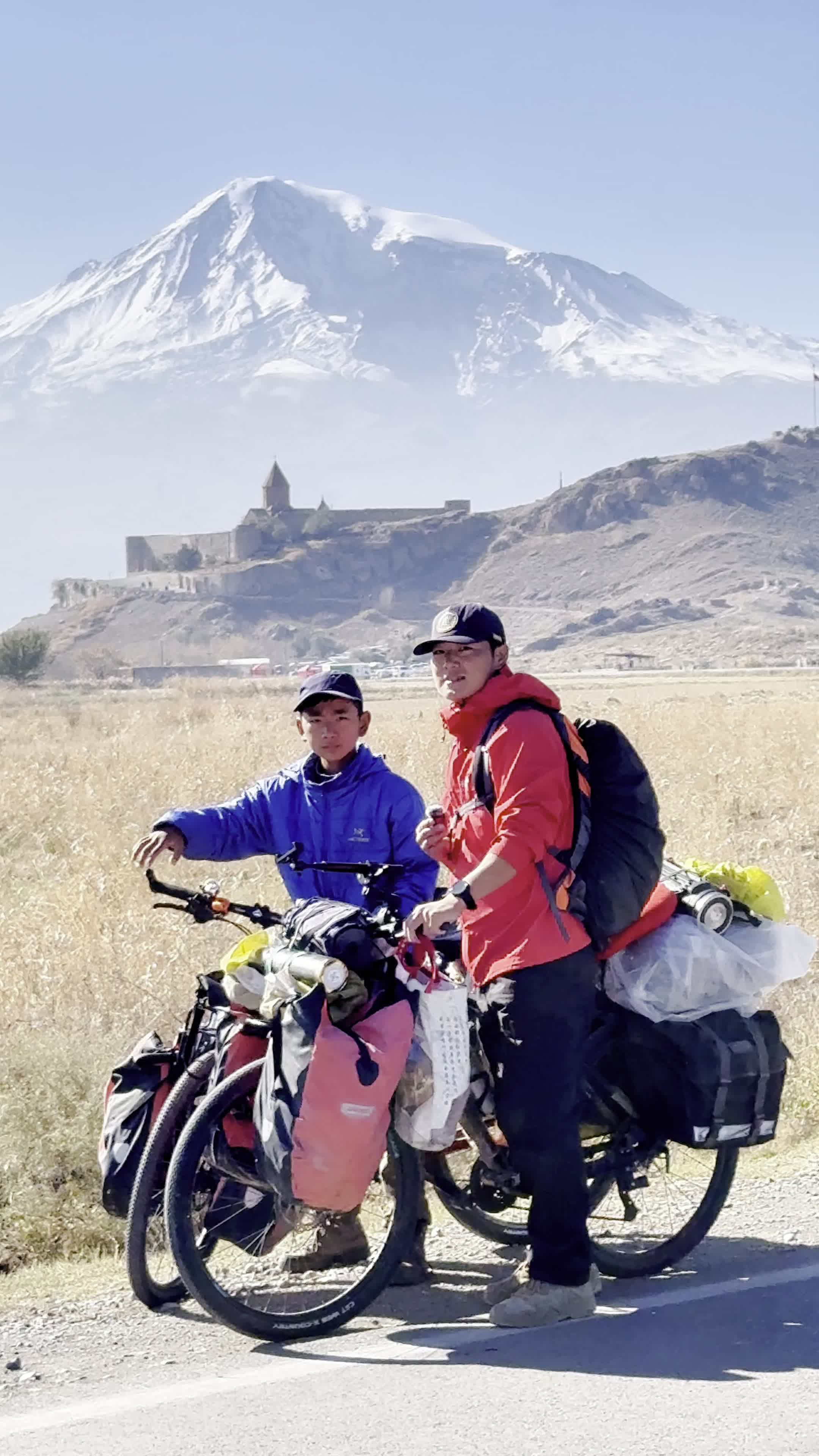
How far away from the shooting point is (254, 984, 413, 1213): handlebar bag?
436cm

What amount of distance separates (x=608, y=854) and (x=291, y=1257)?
4.87ft

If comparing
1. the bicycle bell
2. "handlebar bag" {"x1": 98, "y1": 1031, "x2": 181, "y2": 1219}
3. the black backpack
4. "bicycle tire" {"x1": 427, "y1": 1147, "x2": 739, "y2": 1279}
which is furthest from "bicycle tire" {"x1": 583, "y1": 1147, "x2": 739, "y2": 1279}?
"handlebar bag" {"x1": 98, "y1": 1031, "x2": 181, "y2": 1219}

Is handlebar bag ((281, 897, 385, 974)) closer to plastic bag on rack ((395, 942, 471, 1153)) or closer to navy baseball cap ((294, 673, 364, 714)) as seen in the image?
plastic bag on rack ((395, 942, 471, 1153))

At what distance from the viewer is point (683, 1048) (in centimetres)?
486

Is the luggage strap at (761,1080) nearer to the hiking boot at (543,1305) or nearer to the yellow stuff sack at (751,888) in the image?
the yellow stuff sack at (751,888)

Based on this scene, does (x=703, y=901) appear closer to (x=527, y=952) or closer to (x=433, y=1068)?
(x=527, y=952)

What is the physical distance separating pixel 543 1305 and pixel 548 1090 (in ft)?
1.89

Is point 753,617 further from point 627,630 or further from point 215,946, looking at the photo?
point 215,946

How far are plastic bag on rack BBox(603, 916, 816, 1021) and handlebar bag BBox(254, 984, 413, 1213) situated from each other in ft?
2.61

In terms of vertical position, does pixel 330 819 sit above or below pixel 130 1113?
above

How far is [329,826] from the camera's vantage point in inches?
209

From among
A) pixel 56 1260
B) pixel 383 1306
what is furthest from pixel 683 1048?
pixel 56 1260

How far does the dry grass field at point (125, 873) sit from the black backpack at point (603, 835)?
238 cm

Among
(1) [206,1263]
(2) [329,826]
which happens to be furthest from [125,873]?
(1) [206,1263]
